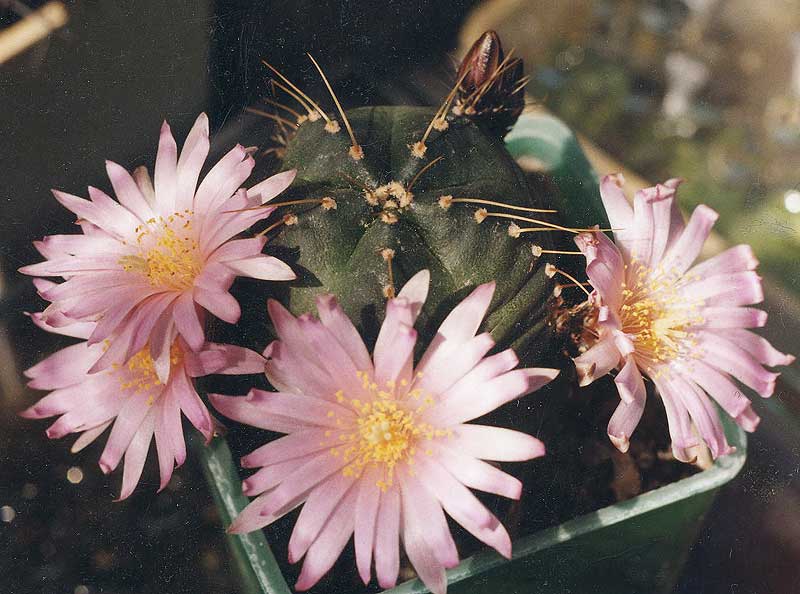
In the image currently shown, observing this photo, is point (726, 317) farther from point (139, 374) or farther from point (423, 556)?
point (139, 374)

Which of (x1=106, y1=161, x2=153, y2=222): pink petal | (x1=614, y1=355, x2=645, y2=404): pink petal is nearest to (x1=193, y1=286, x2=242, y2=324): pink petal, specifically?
(x1=106, y1=161, x2=153, y2=222): pink petal

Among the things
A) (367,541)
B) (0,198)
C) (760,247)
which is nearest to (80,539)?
(0,198)

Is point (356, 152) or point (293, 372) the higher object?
point (356, 152)

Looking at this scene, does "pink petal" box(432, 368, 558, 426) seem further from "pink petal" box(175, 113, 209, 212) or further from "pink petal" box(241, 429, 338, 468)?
"pink petal" box(175, 113, 209, 212)

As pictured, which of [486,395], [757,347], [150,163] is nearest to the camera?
[486,395]

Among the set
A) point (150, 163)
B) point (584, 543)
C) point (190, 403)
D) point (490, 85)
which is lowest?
point (584, 543)

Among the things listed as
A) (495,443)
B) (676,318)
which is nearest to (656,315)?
(676,318)

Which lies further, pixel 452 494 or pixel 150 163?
pixel 150 163

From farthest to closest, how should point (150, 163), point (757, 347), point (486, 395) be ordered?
point (150, 163) → point (757, 347) → point (486, 395)
